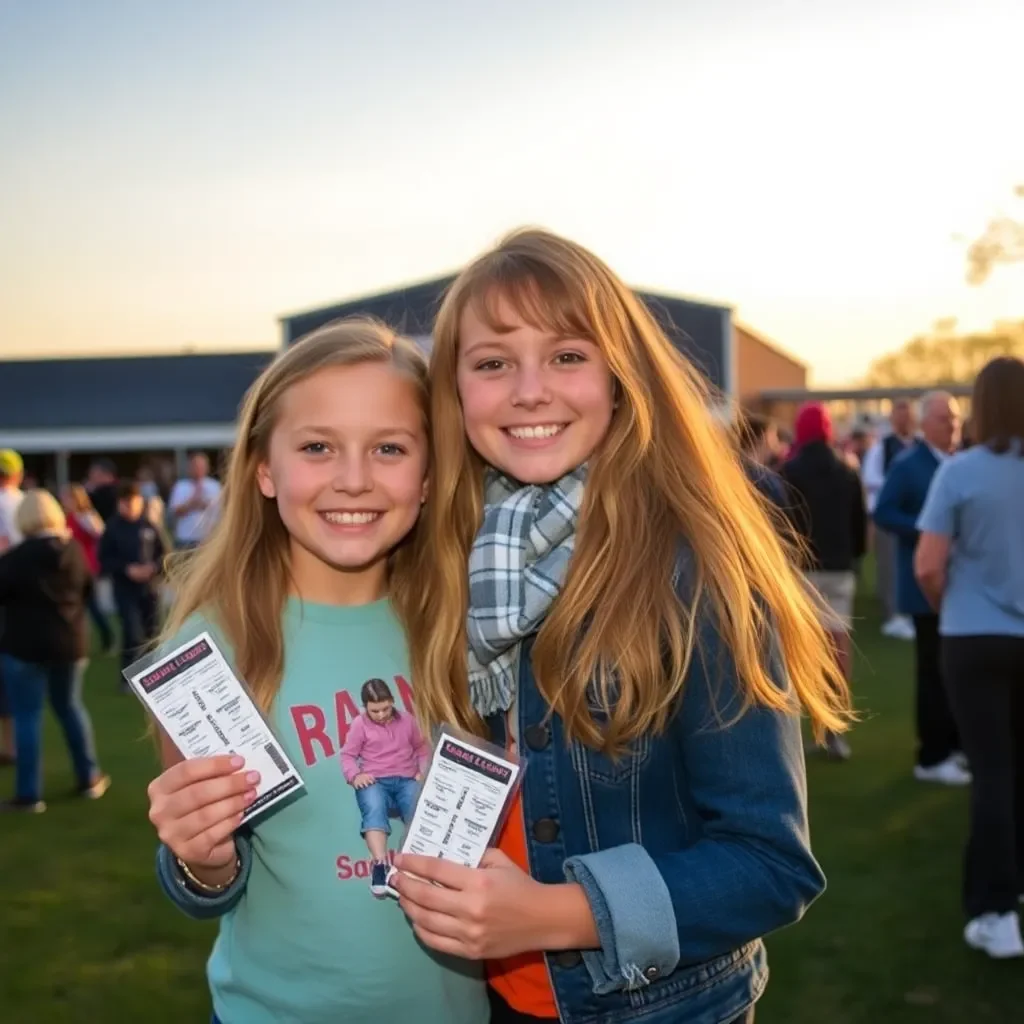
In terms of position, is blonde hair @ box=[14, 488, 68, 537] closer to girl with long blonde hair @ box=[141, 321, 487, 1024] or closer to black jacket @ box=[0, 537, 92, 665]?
black jacket @ box=[0, 537, 92, 665]

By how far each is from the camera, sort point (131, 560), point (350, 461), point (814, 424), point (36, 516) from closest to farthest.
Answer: point (350, 461) → point (36, 516) → point (814, 424) → point (131, 560)

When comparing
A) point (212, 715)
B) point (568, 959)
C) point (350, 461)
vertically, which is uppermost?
point (350, 461)

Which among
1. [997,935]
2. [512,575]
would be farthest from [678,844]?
[997,935]

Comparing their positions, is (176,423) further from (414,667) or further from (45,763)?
(414,667)

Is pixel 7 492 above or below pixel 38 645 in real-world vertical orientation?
above

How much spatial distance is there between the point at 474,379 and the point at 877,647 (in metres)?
9.62

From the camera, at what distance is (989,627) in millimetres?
4184

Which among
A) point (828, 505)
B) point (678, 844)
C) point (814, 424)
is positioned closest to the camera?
point (678, 844)

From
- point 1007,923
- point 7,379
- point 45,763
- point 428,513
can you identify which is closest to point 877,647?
point 1007,923

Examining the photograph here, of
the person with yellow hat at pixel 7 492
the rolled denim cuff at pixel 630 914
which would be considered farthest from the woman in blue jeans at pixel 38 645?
the rolled denim cuff at pixel 630 914

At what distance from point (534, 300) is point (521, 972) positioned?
45.3 inches

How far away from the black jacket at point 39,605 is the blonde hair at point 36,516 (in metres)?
0.06

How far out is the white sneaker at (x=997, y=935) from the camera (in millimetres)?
4121

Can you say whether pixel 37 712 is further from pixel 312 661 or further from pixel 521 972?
pixel 521 972
